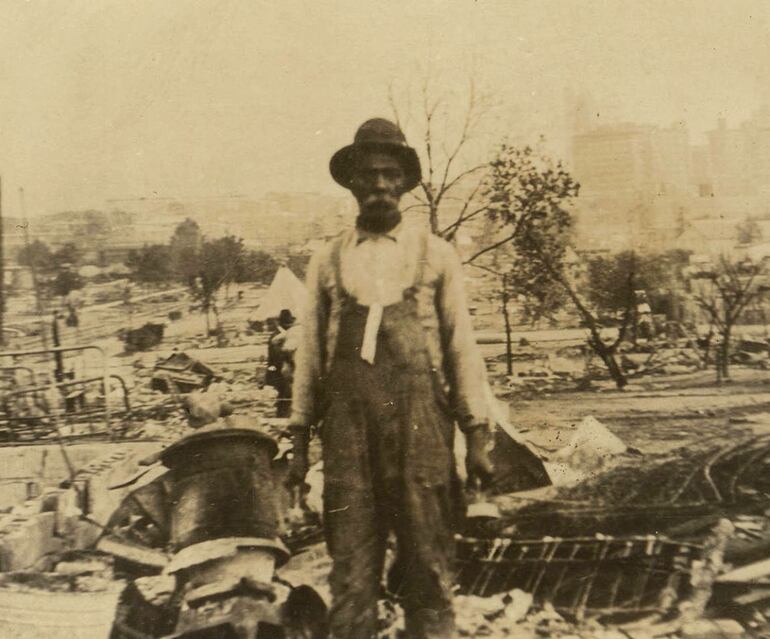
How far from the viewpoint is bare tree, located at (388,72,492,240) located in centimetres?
290

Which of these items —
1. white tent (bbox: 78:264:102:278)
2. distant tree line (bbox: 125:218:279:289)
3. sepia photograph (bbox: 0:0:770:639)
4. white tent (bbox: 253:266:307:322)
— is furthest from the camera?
white tent (bbox: 78:264:102:278)

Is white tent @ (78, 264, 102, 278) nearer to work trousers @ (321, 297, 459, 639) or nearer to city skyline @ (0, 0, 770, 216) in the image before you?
city skyline @ (0, 0, 770, 216)

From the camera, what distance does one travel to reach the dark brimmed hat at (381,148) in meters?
2.59

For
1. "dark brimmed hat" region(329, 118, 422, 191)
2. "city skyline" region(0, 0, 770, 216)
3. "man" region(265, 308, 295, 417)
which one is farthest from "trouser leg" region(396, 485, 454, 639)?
"city skyline" region(0, 0, 770, 216)

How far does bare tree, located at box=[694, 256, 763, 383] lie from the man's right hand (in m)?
1.86

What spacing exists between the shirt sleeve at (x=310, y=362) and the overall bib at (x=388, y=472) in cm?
7

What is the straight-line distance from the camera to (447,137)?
9.65 ft

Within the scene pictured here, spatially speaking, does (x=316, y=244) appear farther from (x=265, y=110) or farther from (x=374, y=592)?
(x=374, y=592)

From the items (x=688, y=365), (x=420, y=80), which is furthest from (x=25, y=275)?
(x=688, y=365)

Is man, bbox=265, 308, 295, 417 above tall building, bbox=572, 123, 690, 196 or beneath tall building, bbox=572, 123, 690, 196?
beneath

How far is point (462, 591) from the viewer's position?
2697 millimetres

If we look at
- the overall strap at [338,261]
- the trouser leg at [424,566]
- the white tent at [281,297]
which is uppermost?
the overall strap at [338,261]

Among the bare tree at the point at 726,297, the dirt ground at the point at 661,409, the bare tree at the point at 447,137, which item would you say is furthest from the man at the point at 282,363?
the bare tree at the point at 726,297

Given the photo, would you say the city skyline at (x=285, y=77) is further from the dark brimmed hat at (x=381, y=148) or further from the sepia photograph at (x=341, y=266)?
the dark brimmed hat at (x=381, y=148)
